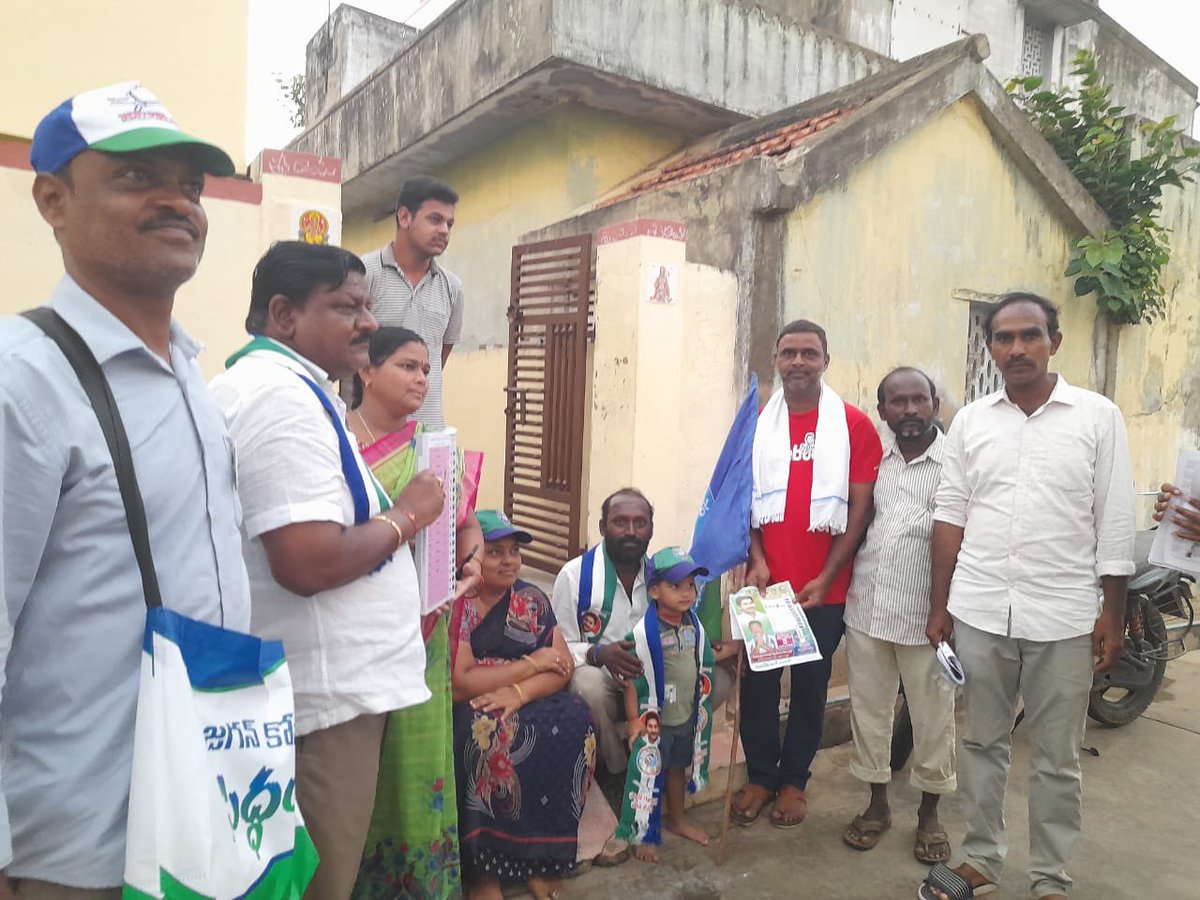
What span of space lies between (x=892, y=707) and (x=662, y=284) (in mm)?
2309

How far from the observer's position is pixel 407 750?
2158 mm

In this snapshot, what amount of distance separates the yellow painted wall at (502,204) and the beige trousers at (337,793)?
4967mm

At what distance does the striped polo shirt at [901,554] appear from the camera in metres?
3.16

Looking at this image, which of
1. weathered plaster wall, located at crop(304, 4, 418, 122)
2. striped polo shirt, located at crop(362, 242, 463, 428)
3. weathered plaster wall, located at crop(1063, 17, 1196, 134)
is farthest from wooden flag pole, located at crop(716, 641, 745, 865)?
weathered plaster wall, located at crop(1063, 17, 1196, 134)

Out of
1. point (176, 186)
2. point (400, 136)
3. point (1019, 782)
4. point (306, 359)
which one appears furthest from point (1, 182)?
point (400, 136)

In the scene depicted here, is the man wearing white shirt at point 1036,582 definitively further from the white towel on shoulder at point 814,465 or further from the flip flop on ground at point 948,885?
the white towel on shoulder at point 814,465

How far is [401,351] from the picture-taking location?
2275 mm

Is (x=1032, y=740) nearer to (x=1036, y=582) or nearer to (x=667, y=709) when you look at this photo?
(x=1036, y=582)

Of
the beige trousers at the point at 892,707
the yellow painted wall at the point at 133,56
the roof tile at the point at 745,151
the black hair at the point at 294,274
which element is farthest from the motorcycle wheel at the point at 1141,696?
the yellow painted wall at the point at 133,56

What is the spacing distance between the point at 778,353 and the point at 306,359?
2.14 meters

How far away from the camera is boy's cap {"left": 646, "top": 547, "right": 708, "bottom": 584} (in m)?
3.13

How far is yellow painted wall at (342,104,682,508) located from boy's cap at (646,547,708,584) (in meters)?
3.64

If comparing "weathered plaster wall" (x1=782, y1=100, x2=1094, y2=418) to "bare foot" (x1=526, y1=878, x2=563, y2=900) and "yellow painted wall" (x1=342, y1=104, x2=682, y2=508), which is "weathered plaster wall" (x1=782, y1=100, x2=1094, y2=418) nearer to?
"yellow painted wall" (x1=342, y1=104, x2=682, y2=508)

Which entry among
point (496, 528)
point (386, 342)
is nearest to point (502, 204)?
point (496, 528)
